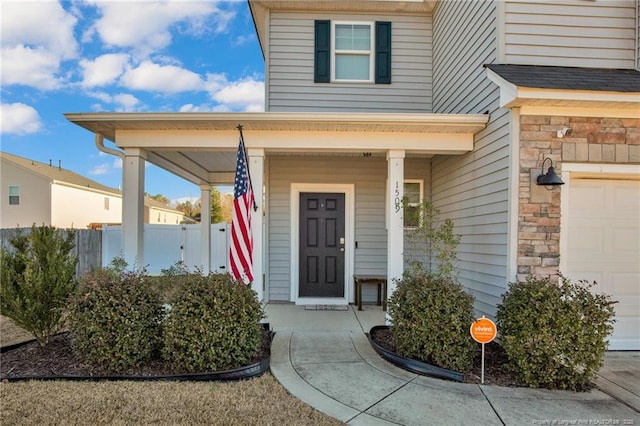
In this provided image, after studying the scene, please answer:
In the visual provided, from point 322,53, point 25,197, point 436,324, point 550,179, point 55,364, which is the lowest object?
point 55,364

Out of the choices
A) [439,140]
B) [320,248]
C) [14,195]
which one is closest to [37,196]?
[14,195]

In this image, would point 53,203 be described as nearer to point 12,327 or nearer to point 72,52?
point 72,52

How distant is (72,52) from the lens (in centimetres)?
992

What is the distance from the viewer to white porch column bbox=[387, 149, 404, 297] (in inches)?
185

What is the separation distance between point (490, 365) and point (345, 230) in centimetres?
334

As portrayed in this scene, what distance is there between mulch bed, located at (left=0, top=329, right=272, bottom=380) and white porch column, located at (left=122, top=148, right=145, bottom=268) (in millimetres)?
1286

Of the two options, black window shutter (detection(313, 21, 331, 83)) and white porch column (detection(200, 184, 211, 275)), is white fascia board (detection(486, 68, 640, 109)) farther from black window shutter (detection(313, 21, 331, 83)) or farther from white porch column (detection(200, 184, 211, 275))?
white porch column (detection(200, 184, 211, 275))

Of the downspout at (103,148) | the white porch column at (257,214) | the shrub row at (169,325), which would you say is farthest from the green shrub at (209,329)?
the downspout at (103,148)

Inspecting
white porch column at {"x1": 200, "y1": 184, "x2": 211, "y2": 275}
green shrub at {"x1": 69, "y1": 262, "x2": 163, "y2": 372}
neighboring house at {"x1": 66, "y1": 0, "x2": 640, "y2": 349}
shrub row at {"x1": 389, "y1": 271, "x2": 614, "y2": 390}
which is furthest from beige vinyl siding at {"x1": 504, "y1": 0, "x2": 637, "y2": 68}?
white porch column at {"x1": 200, "y1": 184, "x2": 211, "y2": 275}

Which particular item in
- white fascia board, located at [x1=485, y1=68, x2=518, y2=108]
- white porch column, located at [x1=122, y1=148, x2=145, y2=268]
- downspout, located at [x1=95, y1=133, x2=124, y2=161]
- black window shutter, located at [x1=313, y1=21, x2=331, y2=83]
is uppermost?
black window shutter, located at [x1=313, y1=21, x2=331, y2=83]

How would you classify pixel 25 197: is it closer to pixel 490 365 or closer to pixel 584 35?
pixel 490 365

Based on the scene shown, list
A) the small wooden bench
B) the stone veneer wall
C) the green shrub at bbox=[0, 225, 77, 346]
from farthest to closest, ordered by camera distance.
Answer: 1. the small wooden bench
2. the stone veneer wall
3. the green shrub at bbox=[0, 225, 77, 346]

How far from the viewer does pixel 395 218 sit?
15.4 feet

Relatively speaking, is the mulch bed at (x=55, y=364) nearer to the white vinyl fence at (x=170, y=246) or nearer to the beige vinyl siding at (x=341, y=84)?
the beige vinyl siding at (x=341, y=84)
